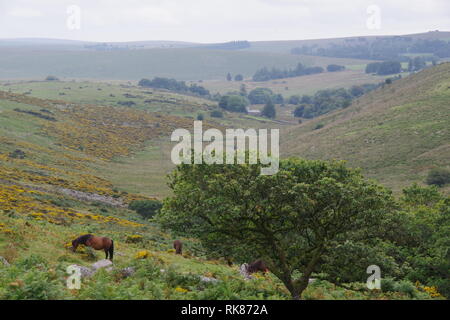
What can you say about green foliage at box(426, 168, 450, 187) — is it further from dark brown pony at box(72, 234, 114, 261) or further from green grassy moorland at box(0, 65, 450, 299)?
dark brown pony at box(72, 234, 114, 261)

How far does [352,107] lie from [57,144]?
9240 cm

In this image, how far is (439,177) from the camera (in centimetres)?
7181

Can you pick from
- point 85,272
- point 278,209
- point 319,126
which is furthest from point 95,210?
point 319,126

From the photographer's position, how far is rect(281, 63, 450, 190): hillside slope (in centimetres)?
8744

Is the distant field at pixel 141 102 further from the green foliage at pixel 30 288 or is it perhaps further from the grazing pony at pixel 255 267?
the green foliage at pixel 30 288

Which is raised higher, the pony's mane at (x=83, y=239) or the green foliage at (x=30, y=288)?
the green foliage at (x=30, y=288)

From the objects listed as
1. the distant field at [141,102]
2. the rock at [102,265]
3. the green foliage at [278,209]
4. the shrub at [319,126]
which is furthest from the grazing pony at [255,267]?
the distant field at [141,102]

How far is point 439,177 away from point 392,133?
113ft

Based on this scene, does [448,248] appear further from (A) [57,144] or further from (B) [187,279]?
(A) [57,144]

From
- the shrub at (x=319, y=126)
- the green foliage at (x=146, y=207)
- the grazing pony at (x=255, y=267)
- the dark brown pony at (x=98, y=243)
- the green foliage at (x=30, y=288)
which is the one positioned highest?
the green foliage at (x=30, y=288)

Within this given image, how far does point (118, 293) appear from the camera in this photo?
46.0 ft

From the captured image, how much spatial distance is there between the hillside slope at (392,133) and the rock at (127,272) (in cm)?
6282

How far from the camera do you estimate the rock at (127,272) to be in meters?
19.5
